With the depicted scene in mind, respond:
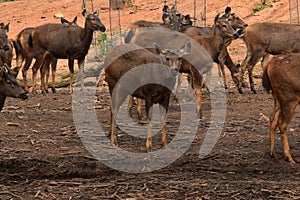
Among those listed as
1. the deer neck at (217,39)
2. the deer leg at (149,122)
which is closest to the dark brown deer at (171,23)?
the deer neck at (217,39)

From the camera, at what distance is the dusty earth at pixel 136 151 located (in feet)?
26.8

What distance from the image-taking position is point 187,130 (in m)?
12.7

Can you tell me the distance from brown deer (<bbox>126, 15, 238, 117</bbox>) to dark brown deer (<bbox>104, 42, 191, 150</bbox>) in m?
3.37

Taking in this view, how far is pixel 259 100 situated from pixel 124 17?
19.1 meters

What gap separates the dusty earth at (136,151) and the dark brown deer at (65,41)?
6.94ft

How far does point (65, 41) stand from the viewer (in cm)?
1900

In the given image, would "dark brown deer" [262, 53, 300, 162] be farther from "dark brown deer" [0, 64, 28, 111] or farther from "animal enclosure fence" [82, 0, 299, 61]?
"animal enclosure fence" [82, 0, 299, 61]

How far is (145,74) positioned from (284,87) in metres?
2.19

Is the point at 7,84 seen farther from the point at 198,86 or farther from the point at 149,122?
the point at 198,86

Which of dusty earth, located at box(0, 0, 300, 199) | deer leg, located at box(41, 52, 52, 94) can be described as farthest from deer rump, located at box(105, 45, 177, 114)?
deer leg, located at box(41, 52, 52, 94)

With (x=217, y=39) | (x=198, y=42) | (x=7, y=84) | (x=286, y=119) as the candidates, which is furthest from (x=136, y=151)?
(x=217, y=39)

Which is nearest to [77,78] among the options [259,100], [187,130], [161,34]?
[161,34]

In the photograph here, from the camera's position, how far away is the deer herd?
10383 mm

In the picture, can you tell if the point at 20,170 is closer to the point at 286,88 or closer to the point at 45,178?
the point at 45,178
